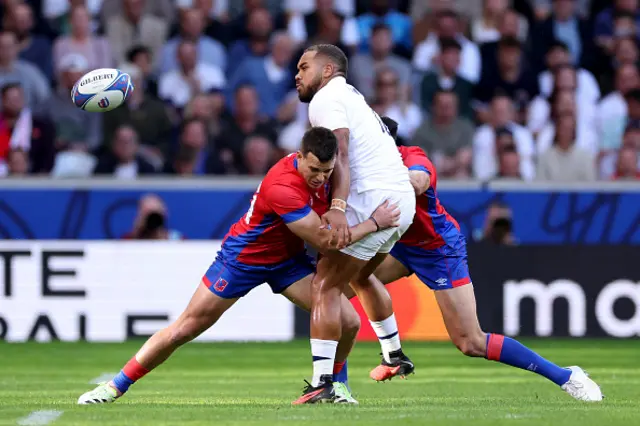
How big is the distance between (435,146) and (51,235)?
4991 mm

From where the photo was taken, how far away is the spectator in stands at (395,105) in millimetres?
17578

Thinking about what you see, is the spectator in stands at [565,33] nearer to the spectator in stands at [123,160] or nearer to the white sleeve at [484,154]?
the white sleeve at [484,154]

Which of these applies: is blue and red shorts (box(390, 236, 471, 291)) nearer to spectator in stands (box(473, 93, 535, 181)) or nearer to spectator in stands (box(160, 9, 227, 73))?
spectator in stands (box(473, 93, 535, 181))

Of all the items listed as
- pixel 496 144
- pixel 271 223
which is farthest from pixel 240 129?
pixel 271 223

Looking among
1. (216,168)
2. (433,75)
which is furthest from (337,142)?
(433,75)

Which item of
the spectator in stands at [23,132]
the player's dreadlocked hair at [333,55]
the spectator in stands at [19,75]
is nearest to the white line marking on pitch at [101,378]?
the player's dreadlocked hair at [333,55]

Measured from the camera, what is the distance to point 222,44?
1892 cm

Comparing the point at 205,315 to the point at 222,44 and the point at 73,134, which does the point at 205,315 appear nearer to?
the point at 73,134

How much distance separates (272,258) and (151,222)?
7298 millimetres

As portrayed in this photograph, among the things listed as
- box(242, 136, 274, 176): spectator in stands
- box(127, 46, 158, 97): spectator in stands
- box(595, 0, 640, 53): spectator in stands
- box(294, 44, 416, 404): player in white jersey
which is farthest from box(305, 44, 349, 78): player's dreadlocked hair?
box(595, 0, 640, 53): spectator in stands

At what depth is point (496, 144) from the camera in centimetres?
1777

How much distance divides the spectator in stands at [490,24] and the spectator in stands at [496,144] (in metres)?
1.72

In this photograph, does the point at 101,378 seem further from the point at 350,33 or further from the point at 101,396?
the point at 350,33

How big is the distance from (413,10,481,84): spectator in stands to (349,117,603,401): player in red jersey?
29.7 feet
